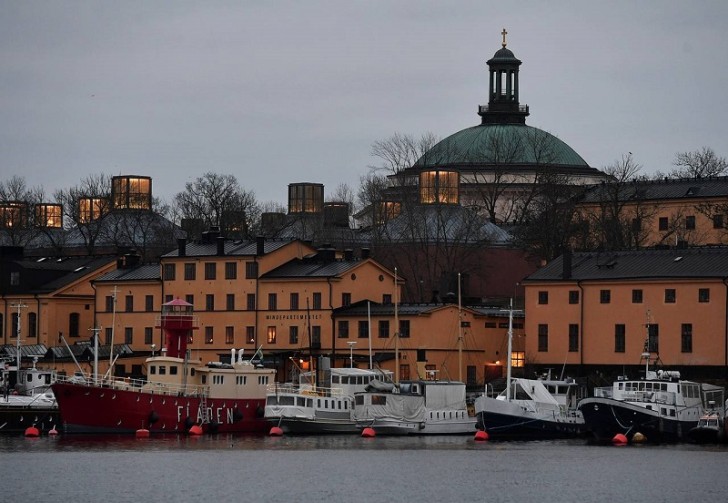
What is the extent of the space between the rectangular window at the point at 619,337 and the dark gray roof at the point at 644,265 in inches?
116

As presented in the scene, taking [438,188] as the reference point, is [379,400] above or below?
below

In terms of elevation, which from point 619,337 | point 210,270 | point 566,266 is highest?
point 210,270

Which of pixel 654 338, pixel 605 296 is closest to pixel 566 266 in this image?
pixel 605 296

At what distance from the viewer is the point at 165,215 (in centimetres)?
19138

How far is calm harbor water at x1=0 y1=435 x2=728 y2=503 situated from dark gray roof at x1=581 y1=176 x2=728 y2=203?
53.0 metres

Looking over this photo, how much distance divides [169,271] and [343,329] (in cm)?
1355

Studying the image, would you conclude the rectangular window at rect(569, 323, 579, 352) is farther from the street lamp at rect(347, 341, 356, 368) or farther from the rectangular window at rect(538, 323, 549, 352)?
the street lamp at rect(347, 341, 356, 368)

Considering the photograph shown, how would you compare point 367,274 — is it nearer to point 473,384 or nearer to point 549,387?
point 473,384

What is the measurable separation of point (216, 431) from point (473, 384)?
20.9 m

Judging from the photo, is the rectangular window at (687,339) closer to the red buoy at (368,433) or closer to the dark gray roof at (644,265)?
the dark gray roof at (644,265)

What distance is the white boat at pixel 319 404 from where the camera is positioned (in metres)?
115

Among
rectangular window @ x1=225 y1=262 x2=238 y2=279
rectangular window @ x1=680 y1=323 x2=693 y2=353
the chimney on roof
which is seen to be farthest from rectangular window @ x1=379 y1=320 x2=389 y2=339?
rectangular window @ x1=680 y1=323 x2=693 y2=353

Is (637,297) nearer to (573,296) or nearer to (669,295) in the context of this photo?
(669,295)

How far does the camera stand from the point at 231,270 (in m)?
139
